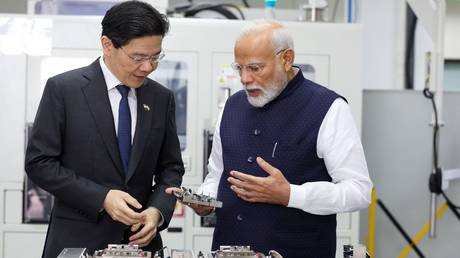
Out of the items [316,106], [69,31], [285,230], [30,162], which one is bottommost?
[285,230]

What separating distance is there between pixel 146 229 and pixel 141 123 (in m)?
Answer: 0.31

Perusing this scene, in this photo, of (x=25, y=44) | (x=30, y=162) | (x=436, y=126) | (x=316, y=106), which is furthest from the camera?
(x=436, y=126)

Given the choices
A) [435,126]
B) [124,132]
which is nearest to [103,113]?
[124,132]

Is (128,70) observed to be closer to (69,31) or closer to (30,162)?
(30,162)

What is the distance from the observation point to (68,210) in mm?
2100

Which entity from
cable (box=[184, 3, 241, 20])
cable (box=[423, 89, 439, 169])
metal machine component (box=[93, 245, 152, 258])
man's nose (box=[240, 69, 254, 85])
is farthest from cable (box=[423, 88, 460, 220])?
metal machine component (box=[93, 245, 152, 258])

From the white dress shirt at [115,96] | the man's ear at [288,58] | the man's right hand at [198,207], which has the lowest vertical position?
the man's right hand at [198,207]

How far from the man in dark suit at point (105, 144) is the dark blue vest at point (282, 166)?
0.23 metres

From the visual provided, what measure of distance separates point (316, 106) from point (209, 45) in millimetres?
1454

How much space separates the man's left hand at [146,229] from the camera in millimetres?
2037

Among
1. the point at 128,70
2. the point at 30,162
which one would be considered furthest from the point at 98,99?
the point at 30,162

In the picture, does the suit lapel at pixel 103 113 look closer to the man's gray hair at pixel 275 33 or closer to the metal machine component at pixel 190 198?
the metal machine component at pixel 190 198

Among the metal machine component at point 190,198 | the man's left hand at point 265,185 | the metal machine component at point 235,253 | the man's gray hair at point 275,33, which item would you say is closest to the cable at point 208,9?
the man's gray hair at point 275,33

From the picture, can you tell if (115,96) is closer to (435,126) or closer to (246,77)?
(246,77)
